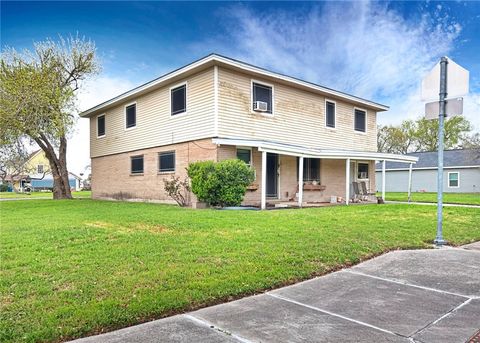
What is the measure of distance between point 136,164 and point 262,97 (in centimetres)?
730

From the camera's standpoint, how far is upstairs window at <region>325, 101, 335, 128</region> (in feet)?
58.4

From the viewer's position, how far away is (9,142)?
61.7 feet

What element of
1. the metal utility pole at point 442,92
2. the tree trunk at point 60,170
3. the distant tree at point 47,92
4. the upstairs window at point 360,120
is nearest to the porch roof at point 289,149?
the upstairs window at point 360,120

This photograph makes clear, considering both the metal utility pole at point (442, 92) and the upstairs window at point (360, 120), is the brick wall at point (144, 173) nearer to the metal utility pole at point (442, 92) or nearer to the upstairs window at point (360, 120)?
the metal utility pole at point (442, 92)

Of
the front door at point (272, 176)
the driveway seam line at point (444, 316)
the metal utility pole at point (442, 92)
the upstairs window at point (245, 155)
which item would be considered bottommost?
the driveway seam line at point (444, 316)

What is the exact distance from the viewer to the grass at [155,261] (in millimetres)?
3242

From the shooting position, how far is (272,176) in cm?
1530

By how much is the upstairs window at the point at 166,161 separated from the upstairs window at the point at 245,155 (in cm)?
314

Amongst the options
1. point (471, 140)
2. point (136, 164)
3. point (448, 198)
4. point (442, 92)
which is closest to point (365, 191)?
point (448, 198)

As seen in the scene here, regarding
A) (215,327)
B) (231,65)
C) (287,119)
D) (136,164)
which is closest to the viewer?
(215,327)

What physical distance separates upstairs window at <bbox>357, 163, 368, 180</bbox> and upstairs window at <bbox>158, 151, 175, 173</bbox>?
34.3 feet

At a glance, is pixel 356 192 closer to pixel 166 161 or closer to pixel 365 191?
pixel 365 191

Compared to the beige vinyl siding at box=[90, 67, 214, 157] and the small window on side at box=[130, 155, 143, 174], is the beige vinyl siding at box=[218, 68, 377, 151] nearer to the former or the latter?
the beige vinyl siding at box=[90, 67, 214, 157]

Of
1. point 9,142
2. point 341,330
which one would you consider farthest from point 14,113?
point 341,330
